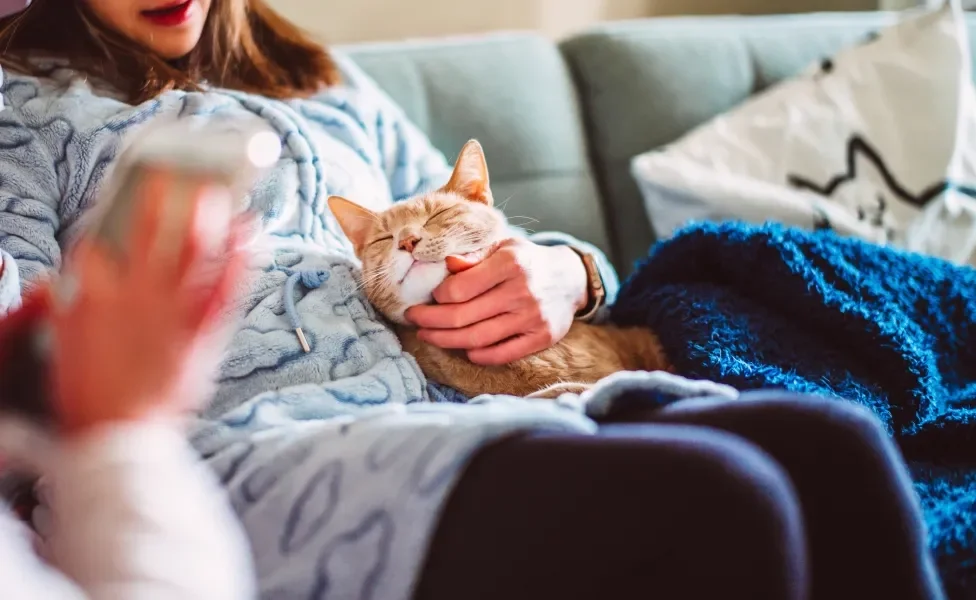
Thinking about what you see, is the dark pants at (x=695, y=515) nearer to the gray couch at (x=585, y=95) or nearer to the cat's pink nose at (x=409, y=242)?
the cat's pink nose at (x=409, y=242)

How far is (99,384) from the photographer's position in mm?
443

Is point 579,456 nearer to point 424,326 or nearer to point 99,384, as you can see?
point 99,384

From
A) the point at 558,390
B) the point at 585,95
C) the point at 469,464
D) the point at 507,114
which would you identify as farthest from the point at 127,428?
the point at 585,95

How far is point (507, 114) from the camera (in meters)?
1.48

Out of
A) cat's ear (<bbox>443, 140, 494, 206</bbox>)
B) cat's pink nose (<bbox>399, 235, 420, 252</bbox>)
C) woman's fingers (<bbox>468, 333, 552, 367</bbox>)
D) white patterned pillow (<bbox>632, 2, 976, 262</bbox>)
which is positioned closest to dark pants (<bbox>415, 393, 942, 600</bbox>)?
woman's fingers (<bbox>468, 333, 552, 367</bbox>)

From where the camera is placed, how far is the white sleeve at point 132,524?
45 cm

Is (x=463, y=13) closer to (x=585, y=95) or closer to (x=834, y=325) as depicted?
(x=585, y=95)

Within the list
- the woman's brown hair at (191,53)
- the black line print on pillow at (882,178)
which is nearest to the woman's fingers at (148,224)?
the woman's brown hair at (191,53)

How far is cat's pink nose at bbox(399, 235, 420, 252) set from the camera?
969 millimetres

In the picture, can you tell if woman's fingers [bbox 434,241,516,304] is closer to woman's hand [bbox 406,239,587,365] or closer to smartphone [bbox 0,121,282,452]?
woman's hand [bbox 406,239,587,365]

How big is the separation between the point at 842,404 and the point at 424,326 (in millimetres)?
502

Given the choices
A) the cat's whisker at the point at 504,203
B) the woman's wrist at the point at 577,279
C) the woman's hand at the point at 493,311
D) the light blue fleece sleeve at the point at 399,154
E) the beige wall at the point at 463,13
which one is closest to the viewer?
the woman's hand at the point at 493,311

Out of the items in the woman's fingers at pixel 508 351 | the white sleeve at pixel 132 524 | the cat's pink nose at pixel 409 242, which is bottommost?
the woman's fingers at pixel 508 351

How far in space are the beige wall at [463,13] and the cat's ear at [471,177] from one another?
0.76m
